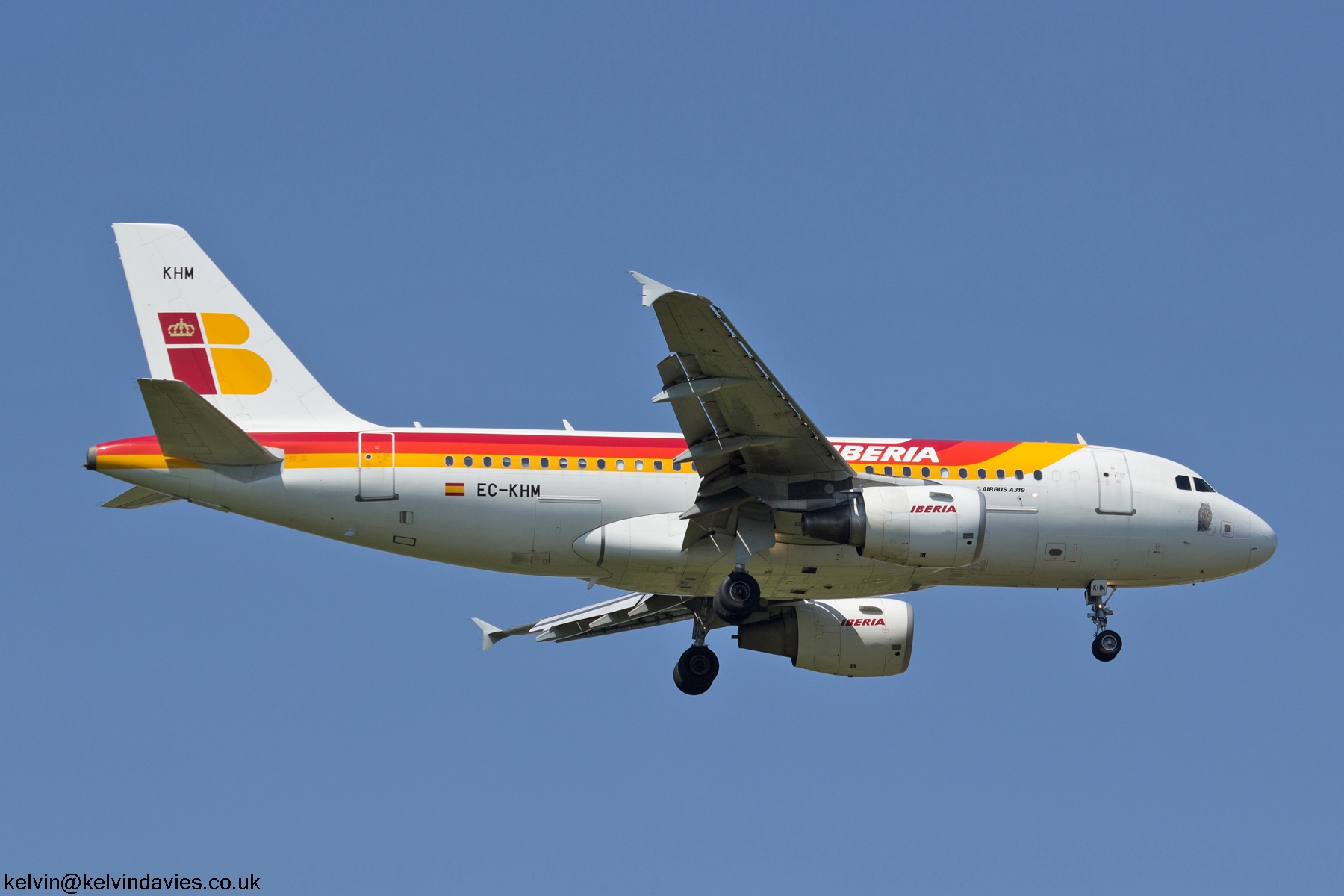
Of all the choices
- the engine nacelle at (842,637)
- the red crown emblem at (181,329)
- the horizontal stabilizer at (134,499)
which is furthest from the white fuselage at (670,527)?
the red crown emblem at (181,329)

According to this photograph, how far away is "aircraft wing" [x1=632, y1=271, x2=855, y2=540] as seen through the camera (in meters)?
23.5

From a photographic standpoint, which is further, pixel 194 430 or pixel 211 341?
pixel 211 341

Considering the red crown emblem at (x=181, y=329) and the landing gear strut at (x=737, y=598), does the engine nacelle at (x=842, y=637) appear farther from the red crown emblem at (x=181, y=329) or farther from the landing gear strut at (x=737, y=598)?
the red crown emblem at (x=181, y=329)

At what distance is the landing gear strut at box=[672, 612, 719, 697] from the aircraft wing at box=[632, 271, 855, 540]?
15.4 feet

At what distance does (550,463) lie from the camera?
26781 millimetres

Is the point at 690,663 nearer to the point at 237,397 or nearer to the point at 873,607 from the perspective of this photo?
the point at 873,607

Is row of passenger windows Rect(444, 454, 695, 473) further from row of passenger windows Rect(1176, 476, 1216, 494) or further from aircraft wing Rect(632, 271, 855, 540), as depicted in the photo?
row of passenger windows Rect(1176, 476, 1216, 494)

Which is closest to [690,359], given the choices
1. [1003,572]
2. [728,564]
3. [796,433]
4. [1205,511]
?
[796,433]

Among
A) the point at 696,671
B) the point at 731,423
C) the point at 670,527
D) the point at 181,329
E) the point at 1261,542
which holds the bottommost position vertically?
the point at 696,671

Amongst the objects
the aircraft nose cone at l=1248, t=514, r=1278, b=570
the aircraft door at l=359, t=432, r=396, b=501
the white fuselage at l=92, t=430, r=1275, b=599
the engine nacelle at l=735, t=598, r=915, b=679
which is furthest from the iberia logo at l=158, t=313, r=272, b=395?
the aircraft nose cone at l=1248, t=514, r=1278, b=570

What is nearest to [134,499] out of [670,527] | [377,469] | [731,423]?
[377,469]

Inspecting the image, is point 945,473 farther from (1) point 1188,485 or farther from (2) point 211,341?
(2) point 211,341

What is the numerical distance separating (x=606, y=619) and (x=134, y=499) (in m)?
10.4

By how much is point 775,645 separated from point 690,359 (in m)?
9.35
